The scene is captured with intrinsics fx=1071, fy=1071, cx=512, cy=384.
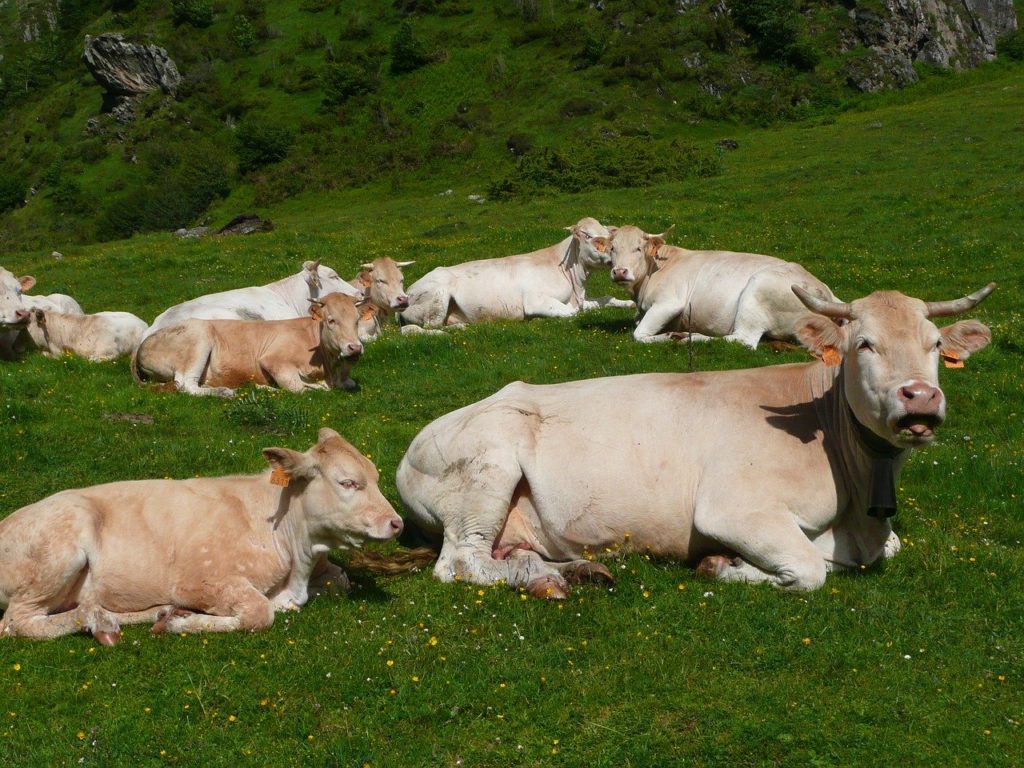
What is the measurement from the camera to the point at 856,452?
8039 millimetres

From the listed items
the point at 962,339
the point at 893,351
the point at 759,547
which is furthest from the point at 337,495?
the point at 962,339

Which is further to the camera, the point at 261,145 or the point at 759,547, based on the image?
the point at 261,145

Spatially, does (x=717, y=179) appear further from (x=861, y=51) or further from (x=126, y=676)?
(x=861, y=51)

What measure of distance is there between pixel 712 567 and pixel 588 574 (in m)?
0.92

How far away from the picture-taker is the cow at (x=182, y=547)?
723 centimetres

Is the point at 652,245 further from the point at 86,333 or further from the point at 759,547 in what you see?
the point at 759,547

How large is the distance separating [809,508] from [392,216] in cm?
3475

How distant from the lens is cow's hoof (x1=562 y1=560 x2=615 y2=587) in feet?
25.5

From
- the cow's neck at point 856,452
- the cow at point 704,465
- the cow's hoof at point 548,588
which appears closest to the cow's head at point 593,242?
the cow at point 704,465

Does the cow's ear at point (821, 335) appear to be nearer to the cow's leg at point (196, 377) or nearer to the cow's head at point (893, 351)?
the cow's head at point (893, 351)

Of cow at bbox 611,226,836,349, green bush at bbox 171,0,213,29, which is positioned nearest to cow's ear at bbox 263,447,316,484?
cow at bbox 611,226,836,349

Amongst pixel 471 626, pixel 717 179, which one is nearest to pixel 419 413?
pixel 471 626

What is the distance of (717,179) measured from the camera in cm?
3609

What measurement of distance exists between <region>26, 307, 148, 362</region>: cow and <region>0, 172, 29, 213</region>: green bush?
269 ft
